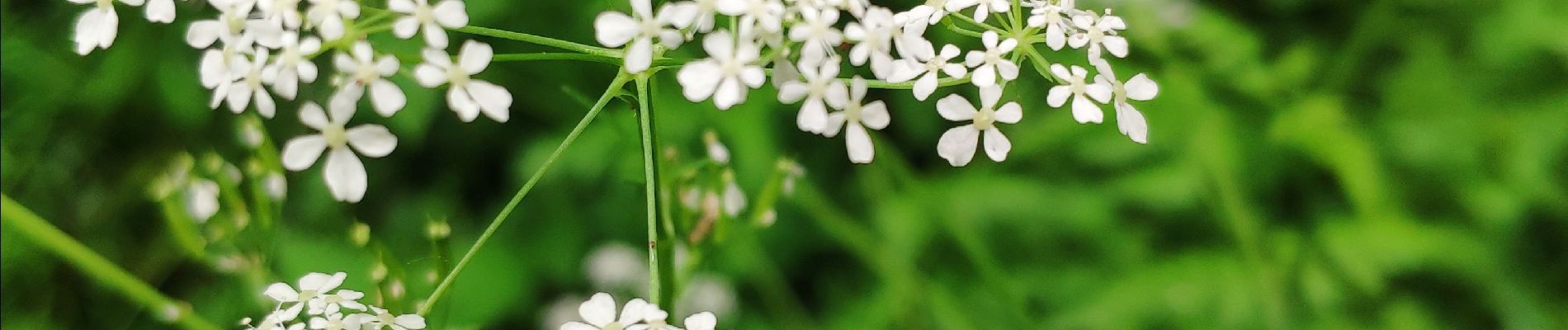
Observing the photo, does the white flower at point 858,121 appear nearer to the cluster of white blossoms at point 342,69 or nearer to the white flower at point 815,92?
the white flower at point 815,92

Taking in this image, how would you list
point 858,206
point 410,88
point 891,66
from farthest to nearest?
point 858,206 < point 410,88 < point 891,66

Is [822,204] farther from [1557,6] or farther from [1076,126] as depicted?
[1557,6]

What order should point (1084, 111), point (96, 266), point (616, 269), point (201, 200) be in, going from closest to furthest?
point (1084, 111)
point (96, 266)
point (201, 200)
point (616, 269)

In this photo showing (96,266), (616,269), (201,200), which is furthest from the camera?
(616,269)

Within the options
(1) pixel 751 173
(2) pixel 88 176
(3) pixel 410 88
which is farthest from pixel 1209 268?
(2) pixel 88 176

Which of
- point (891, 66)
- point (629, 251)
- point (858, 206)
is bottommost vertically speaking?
point (891, 66)

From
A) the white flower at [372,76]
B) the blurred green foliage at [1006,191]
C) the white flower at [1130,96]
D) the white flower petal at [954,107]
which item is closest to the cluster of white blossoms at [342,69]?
the white flower at [372,76]

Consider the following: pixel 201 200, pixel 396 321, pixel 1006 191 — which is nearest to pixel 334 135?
pixel 396 321

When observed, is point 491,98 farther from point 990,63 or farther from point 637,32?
point 990,63
